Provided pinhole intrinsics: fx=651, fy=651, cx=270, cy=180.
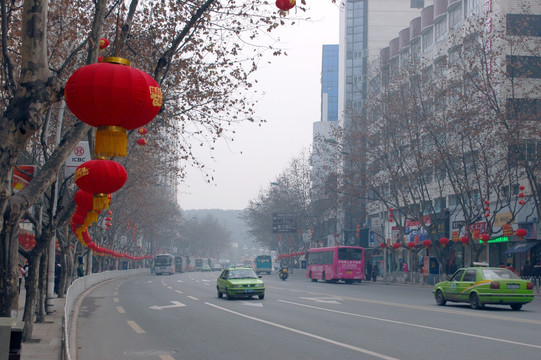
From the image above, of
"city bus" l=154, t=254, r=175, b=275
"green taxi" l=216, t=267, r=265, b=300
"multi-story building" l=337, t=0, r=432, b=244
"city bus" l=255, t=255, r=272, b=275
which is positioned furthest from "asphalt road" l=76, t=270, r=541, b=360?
"multi-story building" l=337, t=0, r=432, b=244

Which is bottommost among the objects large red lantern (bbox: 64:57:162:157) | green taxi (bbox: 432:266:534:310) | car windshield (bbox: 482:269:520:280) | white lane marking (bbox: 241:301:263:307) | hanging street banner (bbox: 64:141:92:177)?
white lane marking (bbox: 241:301:263:307)

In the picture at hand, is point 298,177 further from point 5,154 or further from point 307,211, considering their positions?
point 5,154

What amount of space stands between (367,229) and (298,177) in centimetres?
1210

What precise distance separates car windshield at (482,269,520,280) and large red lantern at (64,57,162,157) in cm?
1714

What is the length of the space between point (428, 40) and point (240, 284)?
4073 centimetres

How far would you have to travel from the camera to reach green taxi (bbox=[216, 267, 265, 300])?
25.9 m

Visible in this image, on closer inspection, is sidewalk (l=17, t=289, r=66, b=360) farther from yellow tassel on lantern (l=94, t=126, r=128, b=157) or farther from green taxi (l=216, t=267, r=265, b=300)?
green taxi (l=216, t=267, r=265, b=300)

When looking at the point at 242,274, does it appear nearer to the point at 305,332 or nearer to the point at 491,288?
the point at 491,288

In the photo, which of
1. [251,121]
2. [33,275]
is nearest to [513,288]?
[251,121]

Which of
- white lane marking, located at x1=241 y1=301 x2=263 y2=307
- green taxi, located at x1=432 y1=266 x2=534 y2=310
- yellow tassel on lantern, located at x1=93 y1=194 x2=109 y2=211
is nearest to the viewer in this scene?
yellow tassel on lantern, located at x1=93 y1=194 x2=109 y2=211

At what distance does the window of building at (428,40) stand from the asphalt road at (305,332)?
134 ft

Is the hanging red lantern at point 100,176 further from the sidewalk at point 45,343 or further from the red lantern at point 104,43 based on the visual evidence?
the sidewalk at point 45,343

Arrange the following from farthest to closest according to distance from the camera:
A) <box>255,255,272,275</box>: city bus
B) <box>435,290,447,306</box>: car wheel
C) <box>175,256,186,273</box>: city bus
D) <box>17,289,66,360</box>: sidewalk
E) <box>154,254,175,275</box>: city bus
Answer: <box>175,256,186,273</box>: city bus → <box>255,255,272,275</box>: city bus → <box>154,254,175,275</box>: city bus → <box>435,290,447,306</box>: car wheel → <box>17,289,66,360</box>: sidewalk

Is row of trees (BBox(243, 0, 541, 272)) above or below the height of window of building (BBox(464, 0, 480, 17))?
below
